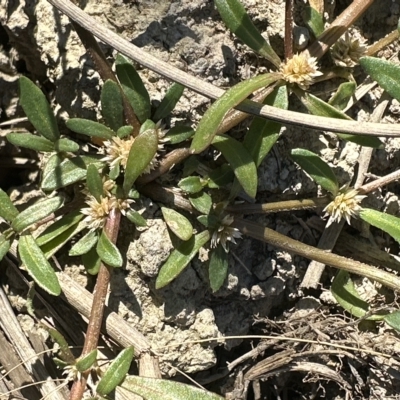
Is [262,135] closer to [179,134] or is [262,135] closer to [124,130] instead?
[179,134]

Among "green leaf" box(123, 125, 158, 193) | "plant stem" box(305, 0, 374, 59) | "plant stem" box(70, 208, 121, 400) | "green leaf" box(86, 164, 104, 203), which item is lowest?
"plant stem" box(70, 208, 121, 400)

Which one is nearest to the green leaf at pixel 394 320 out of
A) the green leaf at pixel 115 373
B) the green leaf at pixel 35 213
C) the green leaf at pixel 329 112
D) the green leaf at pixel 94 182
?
the green leaf at pixel 329 112

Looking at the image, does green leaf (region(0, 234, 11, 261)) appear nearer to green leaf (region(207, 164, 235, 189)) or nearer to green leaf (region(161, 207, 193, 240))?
green leaf (region(161, 207, 193, 240))

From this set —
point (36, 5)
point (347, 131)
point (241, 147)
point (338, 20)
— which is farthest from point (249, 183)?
point (36, 5)

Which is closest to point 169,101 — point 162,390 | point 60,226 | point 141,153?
point 141,153

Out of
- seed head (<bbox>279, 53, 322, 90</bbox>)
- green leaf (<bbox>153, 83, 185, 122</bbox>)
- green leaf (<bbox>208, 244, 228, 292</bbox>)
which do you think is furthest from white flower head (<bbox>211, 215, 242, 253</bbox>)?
seed head (<bbox>279, 53, 322, 90</bbox>)
